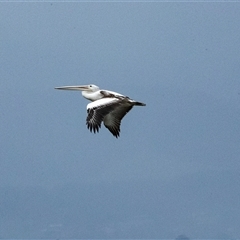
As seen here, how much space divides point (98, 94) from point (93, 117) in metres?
2.14

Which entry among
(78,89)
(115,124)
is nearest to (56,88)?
(78,89)

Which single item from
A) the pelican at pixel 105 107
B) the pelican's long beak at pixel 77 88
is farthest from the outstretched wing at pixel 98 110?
the pelican's long beak at pixel 77 88

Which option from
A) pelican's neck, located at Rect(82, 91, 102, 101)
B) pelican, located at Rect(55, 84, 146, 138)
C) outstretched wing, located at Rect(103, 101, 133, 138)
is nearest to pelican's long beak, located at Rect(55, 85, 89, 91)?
pelican, located at Rect(55, 84, 146, 138)

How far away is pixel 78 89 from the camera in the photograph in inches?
1128

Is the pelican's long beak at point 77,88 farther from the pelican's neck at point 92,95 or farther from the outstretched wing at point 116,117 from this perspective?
the outstretched wing at point 116,117

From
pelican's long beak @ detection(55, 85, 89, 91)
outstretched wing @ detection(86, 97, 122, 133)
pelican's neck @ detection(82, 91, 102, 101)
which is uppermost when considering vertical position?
pelican's long beak @ detection(55, 85, 89, 91)

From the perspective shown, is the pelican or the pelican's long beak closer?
the pelican

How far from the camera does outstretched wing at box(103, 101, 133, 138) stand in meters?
26.5

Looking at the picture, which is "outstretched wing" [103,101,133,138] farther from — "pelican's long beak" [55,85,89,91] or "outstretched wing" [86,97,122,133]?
"pelican's long beak" [55,85,89,91]

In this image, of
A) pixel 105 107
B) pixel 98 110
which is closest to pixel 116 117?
pixel 105 107

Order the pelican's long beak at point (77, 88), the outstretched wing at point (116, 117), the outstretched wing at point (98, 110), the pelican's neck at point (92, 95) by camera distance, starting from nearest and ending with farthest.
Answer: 1. the outstretched wing at point (98, 110)
2. the outstretched wing at point (116, 117)
3. the pelican's neck at point (92, 95)
4. the pelican's long beak at point (77, 88)

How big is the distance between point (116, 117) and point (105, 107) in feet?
3.89

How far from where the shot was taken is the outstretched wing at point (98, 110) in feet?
83.4

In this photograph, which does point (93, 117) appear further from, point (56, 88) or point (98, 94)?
point (56, 88)
